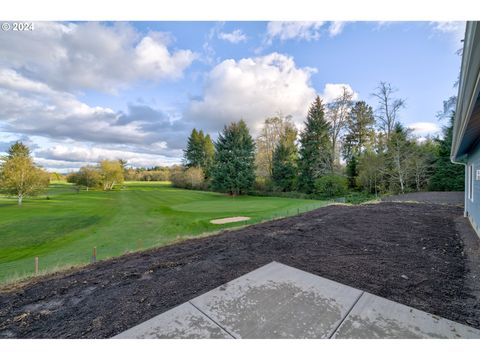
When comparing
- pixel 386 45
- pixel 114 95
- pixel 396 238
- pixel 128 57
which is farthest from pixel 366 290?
pixel 114 95

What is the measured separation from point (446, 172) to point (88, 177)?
1839 inches

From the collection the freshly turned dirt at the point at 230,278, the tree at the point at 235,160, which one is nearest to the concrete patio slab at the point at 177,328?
the freshly turned dirt at the point at 230,278

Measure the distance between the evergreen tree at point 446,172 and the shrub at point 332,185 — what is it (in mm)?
6533

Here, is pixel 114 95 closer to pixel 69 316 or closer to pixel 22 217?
pixel 69 316

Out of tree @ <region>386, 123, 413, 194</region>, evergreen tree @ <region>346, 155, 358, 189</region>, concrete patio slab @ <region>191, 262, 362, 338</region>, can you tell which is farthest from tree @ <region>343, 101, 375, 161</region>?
concrete patio slab @ <region>191, 262, 362, 338</region>

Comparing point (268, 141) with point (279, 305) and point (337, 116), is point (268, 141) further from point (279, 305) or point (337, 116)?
point (279, 305)

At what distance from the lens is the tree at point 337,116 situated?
2142 centimetres

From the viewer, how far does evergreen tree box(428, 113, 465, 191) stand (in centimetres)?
1566

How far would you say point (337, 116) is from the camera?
2212 centimetres

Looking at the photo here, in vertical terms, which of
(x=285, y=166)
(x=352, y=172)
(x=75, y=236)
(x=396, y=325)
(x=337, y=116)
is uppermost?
(x=337, y=116)

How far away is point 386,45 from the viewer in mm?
3992

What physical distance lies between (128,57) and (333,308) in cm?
685

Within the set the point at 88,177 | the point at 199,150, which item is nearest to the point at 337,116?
the point at 199,150

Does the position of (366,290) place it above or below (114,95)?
below
